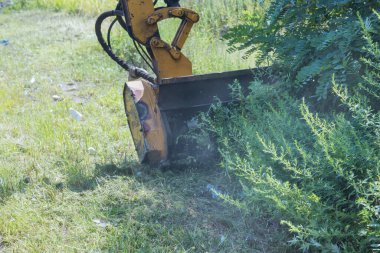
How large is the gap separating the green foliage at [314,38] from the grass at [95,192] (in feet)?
3.28

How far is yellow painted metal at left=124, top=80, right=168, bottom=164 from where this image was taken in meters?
4.00

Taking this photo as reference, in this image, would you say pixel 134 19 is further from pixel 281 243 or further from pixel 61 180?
pixel 281 243

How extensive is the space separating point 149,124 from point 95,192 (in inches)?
26.3

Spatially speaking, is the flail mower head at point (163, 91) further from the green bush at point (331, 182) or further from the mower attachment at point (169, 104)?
the green bush at point (331, 182)

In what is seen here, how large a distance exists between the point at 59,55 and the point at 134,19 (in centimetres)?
470

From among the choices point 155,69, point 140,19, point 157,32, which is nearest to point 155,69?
point 155,69

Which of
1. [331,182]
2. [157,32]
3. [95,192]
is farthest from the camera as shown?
[157,32]

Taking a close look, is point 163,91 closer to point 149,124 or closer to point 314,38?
point 149,124

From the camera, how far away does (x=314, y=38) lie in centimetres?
355

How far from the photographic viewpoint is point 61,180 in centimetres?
405

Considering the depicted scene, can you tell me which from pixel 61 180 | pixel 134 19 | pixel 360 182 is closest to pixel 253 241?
pixel 360 182

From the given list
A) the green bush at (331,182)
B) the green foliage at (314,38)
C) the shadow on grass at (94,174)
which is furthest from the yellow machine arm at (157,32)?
the green bush at (331,182)

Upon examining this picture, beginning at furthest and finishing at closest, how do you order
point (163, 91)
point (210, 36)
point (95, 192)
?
point (210, 36) → point (163, 91) → point (95, 192)

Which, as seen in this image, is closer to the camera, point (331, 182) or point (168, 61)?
point (331, 182)
